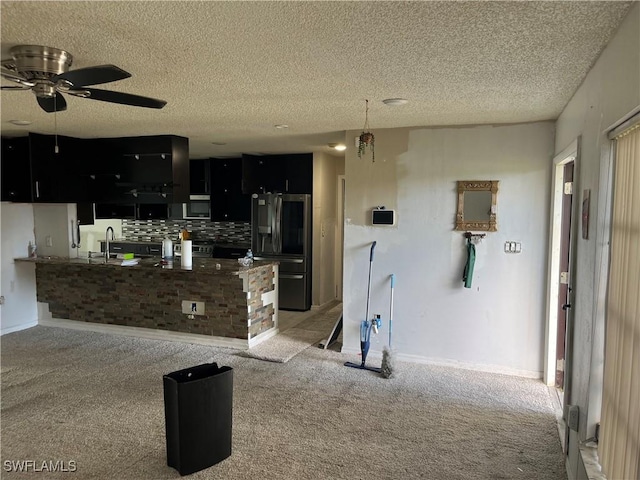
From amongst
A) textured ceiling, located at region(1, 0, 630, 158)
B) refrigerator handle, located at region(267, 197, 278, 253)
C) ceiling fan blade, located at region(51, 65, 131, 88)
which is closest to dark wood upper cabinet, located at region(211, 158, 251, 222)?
refrigerator handle, located at region(267, 197, 278, 253)

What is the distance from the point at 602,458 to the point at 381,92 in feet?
7.59

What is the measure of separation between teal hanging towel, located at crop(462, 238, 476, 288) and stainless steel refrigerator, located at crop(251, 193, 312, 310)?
270 cm

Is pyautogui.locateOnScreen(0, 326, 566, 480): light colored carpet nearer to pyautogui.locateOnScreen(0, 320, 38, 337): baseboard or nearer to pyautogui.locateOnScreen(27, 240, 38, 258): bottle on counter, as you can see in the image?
pyautogui.locateOnScreen(0, 320, 38, 337): baseboard

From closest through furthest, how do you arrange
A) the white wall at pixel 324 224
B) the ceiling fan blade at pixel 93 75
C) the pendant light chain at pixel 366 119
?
the ceiling fan blade at pixel 93 75 < the pendant light chain at pixel 366 119 < the white wall at pixel 324 224

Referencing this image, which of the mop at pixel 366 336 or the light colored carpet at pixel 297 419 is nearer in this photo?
the light colored carpet at pixel 297 419

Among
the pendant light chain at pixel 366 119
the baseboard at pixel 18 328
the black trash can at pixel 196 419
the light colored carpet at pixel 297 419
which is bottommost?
the light colored carpet at pixel 297 419

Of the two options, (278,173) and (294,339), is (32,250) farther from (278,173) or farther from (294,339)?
(294,339)

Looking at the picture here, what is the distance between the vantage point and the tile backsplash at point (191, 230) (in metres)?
7.46

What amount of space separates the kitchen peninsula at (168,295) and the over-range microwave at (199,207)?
6.54ft

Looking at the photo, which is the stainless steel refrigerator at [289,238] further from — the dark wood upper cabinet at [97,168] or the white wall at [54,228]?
the white wall at [54,228]

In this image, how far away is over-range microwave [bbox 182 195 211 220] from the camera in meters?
7.32

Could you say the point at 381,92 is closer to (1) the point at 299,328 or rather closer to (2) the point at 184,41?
(2) the point at 184,41

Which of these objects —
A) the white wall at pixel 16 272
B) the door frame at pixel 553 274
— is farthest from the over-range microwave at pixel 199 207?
the door frame at pixel 553 274

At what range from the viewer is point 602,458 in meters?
2.02
